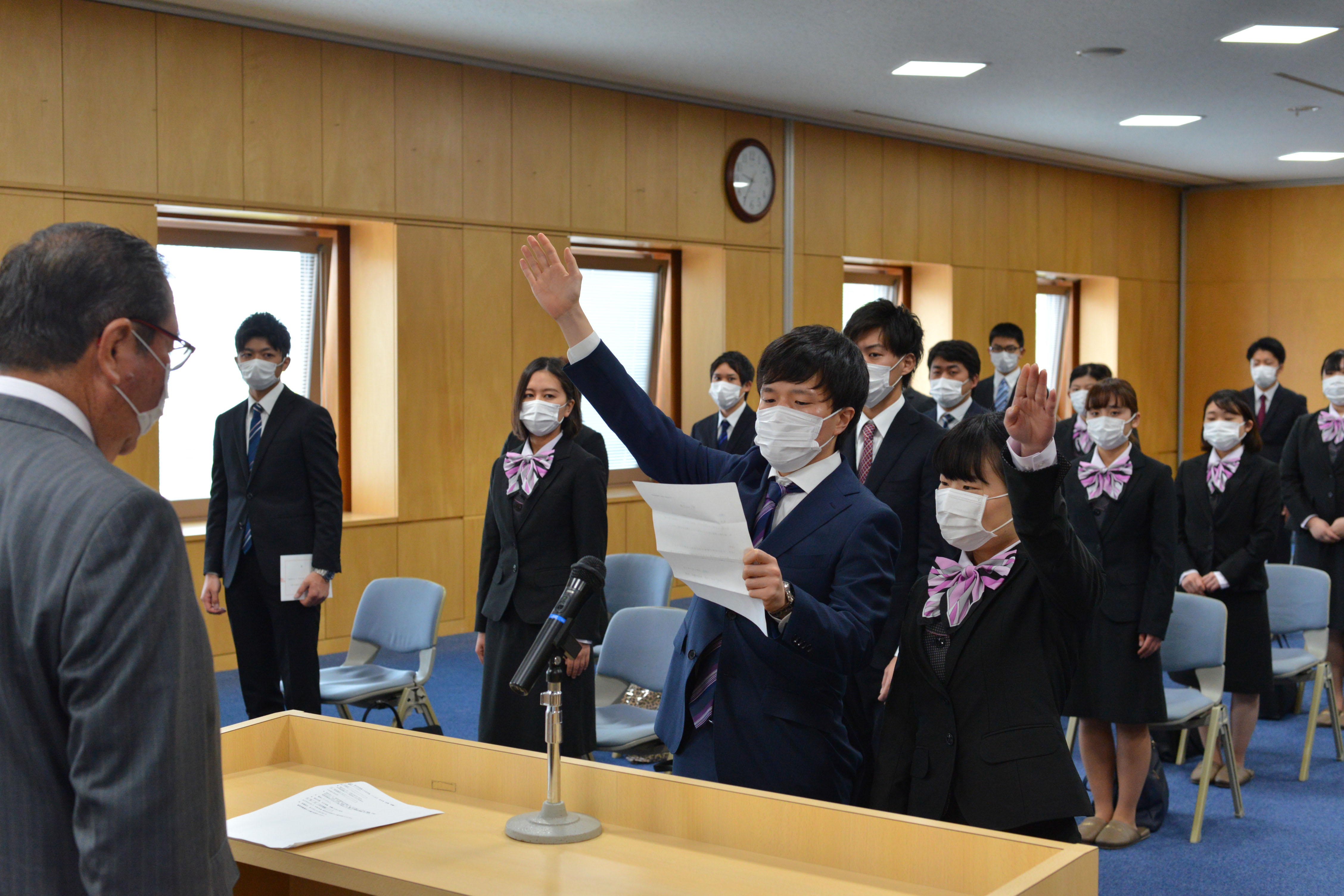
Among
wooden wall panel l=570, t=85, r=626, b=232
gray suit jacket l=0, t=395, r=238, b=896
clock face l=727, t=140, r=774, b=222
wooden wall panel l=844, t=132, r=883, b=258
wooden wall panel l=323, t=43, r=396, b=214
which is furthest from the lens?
wooden wall panel l=844, t=132, r=883, b=258

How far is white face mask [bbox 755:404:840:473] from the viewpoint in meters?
2.34

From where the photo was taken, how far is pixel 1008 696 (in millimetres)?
2303

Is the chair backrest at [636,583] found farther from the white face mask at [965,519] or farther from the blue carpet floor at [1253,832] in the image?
the white face mask at [965,519]

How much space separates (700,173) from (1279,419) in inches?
177

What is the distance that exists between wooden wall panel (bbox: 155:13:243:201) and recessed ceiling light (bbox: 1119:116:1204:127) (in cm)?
702

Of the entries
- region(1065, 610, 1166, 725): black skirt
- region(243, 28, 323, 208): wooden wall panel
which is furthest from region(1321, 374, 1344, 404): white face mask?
region(243, 28, 323, 208): wooden wall panel

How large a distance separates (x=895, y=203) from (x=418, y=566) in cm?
543

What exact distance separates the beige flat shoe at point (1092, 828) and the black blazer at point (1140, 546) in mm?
719

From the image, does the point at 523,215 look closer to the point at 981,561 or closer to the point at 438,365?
the point at 438,365

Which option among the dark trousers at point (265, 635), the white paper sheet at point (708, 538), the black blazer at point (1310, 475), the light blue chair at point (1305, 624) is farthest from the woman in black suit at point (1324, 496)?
the white paper sheet at point (708, 538)

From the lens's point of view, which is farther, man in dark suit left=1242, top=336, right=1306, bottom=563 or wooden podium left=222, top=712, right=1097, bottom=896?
man in dark suit left=1242, top=336, right=1306, bottom=563

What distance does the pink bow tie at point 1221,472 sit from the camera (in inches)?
209

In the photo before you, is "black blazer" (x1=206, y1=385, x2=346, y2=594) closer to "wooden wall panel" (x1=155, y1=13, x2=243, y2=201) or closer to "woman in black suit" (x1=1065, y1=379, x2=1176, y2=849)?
"wooden wall panel" (x1=155, y1=13, x2=243, y2=201)

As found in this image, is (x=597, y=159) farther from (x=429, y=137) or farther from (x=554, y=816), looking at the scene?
(x=554, y=816)
